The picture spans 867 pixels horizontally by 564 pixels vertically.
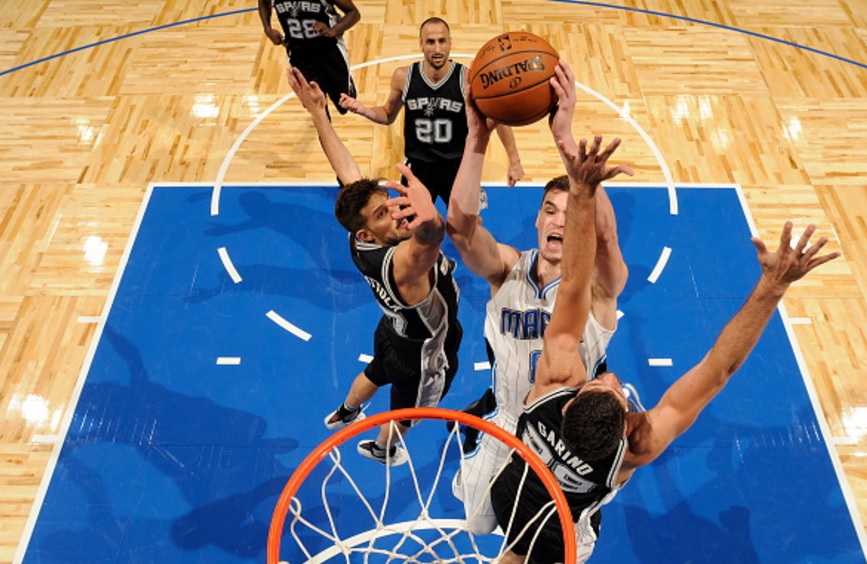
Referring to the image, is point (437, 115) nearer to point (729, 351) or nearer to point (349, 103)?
point (349, 103)

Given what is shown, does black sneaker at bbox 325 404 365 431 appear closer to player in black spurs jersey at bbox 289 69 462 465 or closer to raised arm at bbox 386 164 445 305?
player in black spurs jersey at bbox 289 69 462 465

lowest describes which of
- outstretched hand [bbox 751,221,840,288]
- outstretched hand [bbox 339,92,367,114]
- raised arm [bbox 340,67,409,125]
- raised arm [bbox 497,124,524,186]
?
raised arm [bbox 497,124,524,186]

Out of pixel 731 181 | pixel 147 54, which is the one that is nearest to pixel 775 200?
pixel 731 181

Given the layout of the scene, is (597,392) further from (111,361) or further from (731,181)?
(731,181)

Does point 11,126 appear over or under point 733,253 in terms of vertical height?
over

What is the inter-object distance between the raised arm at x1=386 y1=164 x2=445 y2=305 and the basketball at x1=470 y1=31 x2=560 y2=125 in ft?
2.18

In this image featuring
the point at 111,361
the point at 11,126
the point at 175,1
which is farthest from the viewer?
the point at 175,1

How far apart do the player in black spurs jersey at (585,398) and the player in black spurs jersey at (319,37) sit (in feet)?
13.2

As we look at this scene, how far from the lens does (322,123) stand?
16.1ft

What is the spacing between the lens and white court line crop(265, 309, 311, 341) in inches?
250

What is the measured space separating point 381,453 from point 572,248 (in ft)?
8.43

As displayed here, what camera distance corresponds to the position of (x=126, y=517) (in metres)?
5.27

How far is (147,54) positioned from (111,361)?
454 centimetres

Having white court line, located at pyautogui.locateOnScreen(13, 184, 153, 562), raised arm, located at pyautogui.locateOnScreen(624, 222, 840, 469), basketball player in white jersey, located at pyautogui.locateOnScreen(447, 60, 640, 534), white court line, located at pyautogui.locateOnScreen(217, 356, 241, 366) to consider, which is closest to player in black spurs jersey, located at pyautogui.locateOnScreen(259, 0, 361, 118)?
white court line, located at pyautogui.locateOnScreen(13, 184, 153, 562)
